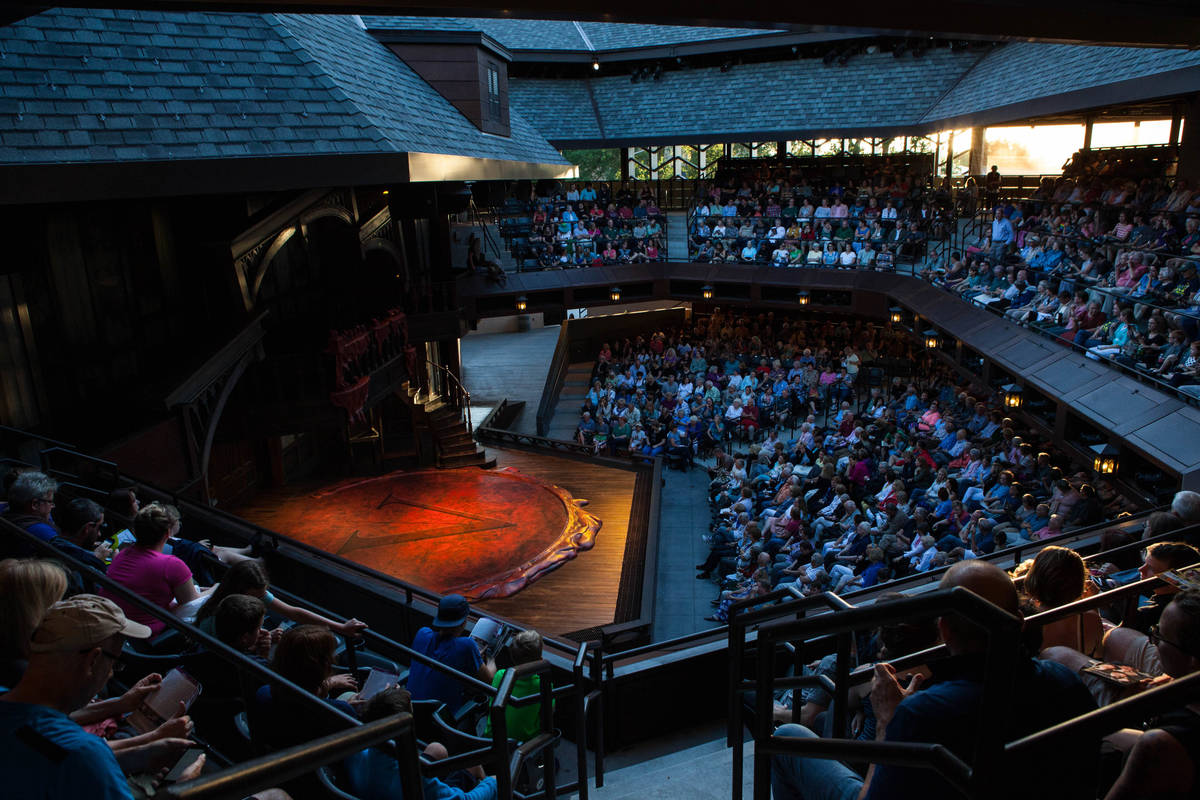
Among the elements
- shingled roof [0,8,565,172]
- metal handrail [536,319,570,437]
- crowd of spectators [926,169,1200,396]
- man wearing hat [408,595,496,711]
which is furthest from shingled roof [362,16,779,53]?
man wearing hat [408,595,496,711]

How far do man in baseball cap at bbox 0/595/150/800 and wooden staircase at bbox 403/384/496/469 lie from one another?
14.6 meters

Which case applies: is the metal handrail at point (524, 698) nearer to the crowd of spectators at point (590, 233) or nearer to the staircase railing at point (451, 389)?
the staircase railing at point (451, 389)

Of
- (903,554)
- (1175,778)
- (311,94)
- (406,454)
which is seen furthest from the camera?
(406,454)

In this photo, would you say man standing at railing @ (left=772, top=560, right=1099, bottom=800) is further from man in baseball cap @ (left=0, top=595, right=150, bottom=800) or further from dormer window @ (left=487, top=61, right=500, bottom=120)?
dormer window @ (left=487, top=61, right=500, bottom=120)

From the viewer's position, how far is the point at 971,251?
1605 centimetres

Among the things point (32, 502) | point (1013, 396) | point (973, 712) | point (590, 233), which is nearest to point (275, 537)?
point (32, 502)

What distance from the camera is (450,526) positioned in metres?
13.7

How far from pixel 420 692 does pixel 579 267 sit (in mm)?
18307

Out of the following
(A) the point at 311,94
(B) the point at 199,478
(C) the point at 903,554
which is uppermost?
(A) the point at 311,94

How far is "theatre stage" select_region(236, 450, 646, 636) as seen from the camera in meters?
11.4

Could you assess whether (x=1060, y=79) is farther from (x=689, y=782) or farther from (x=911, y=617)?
(x=911, y=617)

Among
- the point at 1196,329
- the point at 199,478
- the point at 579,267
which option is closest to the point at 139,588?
the point at 199,478

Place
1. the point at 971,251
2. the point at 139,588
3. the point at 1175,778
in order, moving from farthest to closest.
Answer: the point at 971,251 < the point at 139,588 < the point at 1175,778

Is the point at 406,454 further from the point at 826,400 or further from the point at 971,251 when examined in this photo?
the point at 971,251
